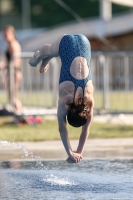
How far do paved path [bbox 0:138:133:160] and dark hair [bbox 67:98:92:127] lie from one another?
267cm

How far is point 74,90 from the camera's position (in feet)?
25.6

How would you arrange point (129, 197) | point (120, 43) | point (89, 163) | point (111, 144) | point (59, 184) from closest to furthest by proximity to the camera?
point (129, 197)
point (59, 184)
point (89, 163)
point (111, 144)
point (120, 43)

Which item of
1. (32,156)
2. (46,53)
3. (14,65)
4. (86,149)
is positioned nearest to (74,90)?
(46,53)

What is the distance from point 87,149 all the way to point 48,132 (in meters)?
2.68

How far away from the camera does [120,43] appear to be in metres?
33.9

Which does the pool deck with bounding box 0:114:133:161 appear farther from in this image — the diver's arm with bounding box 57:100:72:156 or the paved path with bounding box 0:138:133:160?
the diver's arm with bounding box 57:100:72:156

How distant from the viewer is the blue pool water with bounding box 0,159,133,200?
7.11 meters

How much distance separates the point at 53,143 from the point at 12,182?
4.13 metres

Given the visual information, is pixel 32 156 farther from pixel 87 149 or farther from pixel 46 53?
pixel 46 53

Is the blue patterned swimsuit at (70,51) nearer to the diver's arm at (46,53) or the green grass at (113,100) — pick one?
the diver's arm at (46,53)

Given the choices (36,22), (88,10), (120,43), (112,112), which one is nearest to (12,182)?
(112,112)

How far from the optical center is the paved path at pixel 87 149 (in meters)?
10.7

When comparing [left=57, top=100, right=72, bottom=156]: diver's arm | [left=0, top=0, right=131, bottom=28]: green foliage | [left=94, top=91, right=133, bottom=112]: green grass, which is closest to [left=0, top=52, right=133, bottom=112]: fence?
[left=94, top=91, right=133, bottom=112]: green grass

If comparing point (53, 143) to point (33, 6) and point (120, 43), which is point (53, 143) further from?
point (33, 6)
